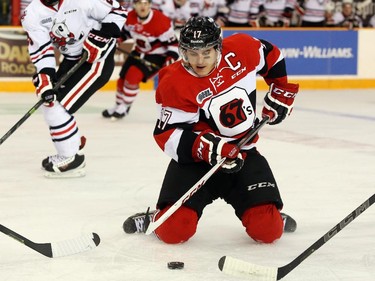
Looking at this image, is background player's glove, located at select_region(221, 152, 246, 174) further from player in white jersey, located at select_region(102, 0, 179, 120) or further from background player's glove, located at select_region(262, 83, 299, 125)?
player in white jersey, located at select_region(102, 0, 179, 120)

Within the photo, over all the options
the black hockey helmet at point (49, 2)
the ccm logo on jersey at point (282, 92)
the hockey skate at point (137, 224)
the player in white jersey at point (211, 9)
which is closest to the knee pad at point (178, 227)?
the hockey skate at point (137, 224)

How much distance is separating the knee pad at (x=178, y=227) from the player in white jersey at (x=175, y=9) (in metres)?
7.46

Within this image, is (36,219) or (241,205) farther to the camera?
(36,219)

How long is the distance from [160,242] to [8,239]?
542 mm

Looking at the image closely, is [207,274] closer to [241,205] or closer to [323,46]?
[241,205]

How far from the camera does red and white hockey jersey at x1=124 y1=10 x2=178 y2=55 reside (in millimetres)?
7625

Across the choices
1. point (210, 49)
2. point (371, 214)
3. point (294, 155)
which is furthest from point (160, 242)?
point (294, 155)

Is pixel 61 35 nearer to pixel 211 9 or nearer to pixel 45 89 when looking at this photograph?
pixel 45 89

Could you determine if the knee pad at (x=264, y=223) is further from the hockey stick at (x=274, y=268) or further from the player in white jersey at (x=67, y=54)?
the player in white jersey at (x=67, y=54)

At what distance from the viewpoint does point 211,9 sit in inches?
451

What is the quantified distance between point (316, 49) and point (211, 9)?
1.48 m

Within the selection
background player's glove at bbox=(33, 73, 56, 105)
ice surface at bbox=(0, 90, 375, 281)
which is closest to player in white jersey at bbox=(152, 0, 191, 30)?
ice surface at bbox=(0, 90, 375, 281)

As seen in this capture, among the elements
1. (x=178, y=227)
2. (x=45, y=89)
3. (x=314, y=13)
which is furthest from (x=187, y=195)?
(x=314, y=13)

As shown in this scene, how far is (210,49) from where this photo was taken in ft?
11.0
